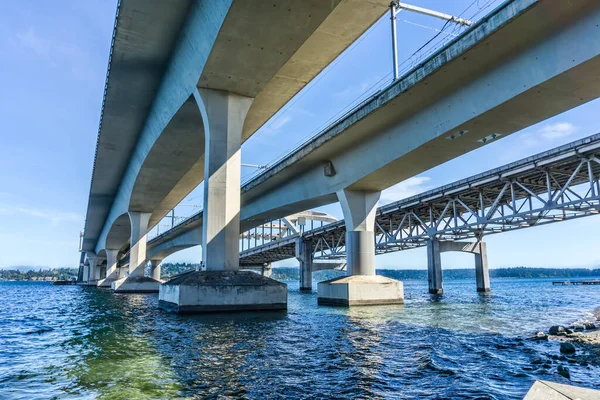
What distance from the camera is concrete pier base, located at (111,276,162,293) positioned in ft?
166

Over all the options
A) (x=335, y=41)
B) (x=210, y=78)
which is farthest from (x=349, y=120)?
(x=210, y=78)

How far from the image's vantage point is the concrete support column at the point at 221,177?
19234 mm

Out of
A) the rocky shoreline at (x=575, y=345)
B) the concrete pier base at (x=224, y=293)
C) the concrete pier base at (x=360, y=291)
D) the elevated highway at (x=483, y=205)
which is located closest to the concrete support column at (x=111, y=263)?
the elevated highway at (x=483, y=205)

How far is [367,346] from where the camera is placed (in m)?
11.0

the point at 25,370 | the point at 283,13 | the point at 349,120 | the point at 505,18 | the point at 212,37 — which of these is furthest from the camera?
the point at 349,120

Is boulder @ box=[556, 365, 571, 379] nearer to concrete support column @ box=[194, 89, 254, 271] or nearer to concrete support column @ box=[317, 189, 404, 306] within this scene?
concrete support column @ box=[194, 89, 254, 271]

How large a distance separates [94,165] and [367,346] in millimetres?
36461

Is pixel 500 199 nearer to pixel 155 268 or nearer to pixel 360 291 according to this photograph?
pixel 360 291

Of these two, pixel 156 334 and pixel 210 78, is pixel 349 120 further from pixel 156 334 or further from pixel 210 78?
pixel 156 334

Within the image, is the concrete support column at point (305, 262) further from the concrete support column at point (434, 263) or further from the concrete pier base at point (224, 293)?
the concrete pier base at point (224, 293)

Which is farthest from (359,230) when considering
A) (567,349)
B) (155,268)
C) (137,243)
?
(155,268)

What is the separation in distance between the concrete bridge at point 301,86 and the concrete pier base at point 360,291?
0.08 metres

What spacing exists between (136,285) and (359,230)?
34319mm

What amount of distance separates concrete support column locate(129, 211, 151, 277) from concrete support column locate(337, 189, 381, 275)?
107ft
